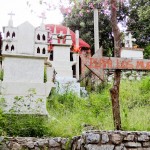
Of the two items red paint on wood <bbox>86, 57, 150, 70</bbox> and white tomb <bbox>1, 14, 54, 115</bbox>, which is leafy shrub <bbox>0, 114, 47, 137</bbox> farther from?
red paint on wood <bbox>86, 57, 150, 70</bbox>

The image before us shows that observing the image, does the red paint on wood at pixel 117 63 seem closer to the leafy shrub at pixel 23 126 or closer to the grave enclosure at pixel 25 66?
the leafy shrub at pixel 23 126

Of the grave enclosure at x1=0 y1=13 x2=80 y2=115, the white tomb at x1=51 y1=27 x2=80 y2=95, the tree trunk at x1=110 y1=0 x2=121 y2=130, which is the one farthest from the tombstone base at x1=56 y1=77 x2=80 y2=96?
the tree trunk at x1=110 y1=0 x2=121 y2=130

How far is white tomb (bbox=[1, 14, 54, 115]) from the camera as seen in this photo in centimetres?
793

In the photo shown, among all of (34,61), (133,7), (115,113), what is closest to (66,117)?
(34,61)

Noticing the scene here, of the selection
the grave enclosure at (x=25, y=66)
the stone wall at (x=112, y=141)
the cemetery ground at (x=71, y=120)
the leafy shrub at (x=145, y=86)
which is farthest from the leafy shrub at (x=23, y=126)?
the leafy shrub at (x=145, y=86)

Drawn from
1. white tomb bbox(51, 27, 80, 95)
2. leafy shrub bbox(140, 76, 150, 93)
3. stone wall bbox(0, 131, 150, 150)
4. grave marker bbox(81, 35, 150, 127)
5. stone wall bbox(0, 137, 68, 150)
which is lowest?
stone wall bbox(0, 137, 68, 150)

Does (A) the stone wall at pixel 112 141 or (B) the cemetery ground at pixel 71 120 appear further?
(B) the cemetery ground at pixel 71 120

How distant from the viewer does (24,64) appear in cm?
816

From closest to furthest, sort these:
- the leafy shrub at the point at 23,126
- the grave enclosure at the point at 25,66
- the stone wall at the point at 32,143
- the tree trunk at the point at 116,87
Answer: the tree trunk at the point at 116,87, the stone wall at the point at 32,143, the leafy shrub at the point at 23,126, the grave enclosure at the point at 25,66

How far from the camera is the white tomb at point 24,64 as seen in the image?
7.93m

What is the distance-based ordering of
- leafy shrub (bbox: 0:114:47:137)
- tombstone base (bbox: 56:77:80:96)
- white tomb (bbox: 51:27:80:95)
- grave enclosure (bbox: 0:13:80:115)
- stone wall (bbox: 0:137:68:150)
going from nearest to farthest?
stone wall (bbox: 0:137:68:150) → leafy shrub (bbox: 0:114:47:137) → grave enclosure (bbox: 0:13:80:115) → tombstone base (bbox: 56:77:80:96) → white tomb (bbox: 51:27:80:95)

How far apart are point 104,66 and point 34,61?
285cm

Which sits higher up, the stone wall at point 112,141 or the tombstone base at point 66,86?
the tombstone base at point 66,86

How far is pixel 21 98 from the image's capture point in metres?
7.48
